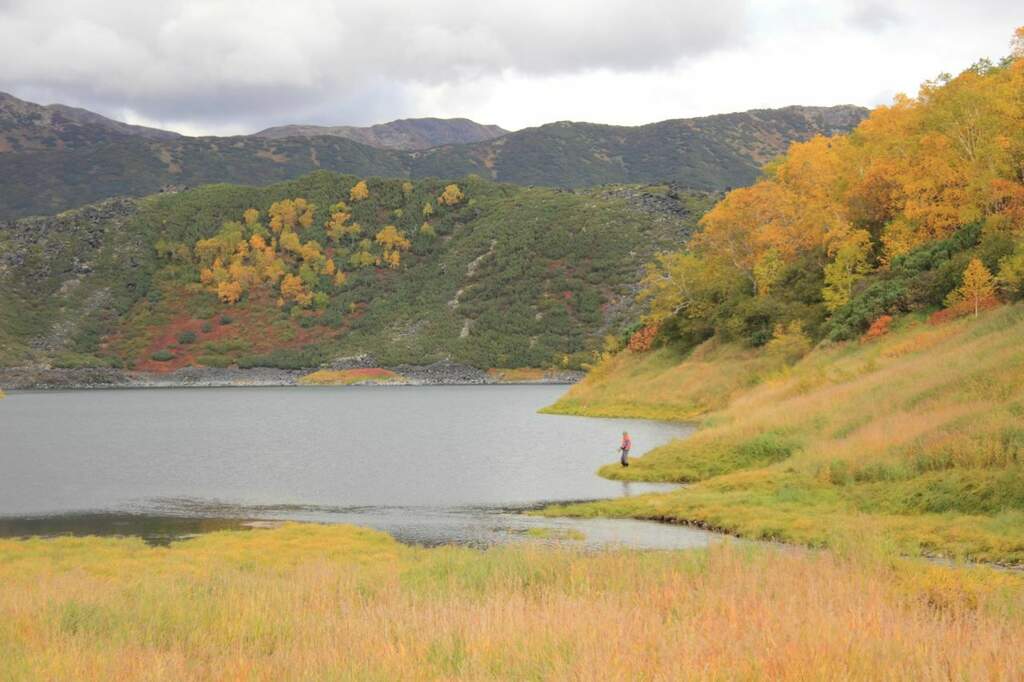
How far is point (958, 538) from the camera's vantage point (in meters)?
24.0

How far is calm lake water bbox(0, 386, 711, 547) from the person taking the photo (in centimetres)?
3716

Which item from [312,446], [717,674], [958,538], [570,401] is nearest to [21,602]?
[717,674]

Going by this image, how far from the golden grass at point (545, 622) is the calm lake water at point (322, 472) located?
9120 millimetres

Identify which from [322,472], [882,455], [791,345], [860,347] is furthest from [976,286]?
[322,472]

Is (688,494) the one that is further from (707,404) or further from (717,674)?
(707,404)

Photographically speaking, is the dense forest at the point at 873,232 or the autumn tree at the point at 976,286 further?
the dense forest at the point at 873,232

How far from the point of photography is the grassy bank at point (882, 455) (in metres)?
26.4

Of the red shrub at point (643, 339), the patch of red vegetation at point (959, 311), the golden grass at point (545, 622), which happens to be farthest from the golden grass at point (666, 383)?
the golden grass at point (545, 622)

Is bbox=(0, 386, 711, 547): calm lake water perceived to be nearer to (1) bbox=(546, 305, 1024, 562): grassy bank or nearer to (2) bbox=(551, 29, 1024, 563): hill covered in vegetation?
(1) bbox=(546, 305, 1024, 562): grassy bank

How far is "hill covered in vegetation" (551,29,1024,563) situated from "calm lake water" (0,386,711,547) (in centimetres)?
497

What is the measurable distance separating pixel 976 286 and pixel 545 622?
51.8 metres

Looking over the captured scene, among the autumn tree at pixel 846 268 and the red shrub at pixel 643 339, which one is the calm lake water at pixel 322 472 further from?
the autumn tree at pixel 846 268

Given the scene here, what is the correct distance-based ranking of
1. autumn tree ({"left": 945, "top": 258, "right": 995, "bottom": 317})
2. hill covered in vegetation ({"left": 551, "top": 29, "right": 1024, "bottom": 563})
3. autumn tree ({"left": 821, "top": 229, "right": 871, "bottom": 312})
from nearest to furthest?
hill covered in vegetation ({"left": 551, "top": 29, "right": 1024, "bottom": 563}) < autumn tree ({"left": 945, "top": 258, "right": 995, "bottom": 317}) < autumn tree ({"left": 821, "top": 229, "right": 871, "bottom": 312})

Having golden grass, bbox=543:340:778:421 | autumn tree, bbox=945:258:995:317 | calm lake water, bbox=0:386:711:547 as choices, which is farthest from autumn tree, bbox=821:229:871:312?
autumn tree, bbox=945:258:995:317
